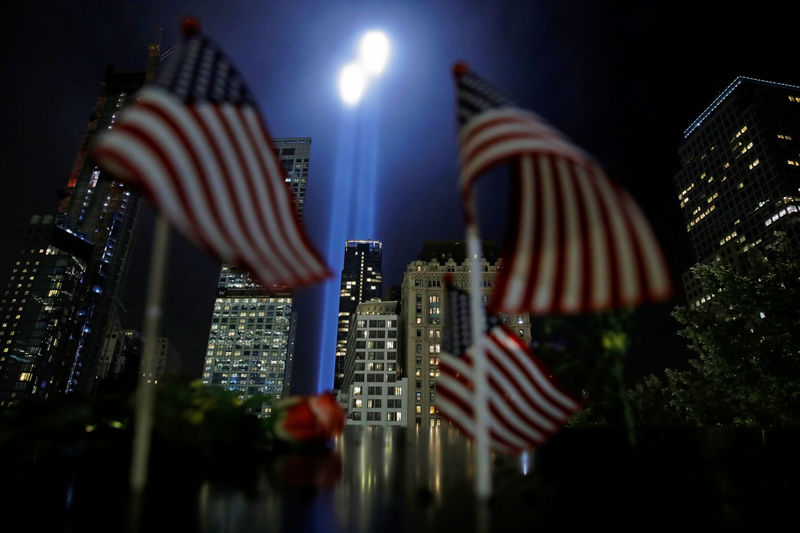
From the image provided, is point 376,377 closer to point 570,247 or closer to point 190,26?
point 570,247

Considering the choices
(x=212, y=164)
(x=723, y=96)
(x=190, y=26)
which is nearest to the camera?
(x=212, y=164)

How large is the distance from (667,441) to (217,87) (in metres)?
10.8

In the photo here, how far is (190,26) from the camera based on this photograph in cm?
458


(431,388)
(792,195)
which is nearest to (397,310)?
(431,388)

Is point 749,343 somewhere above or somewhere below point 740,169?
below

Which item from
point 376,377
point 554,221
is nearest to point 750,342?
point 554,221

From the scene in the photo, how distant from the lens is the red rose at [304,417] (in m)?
6.41

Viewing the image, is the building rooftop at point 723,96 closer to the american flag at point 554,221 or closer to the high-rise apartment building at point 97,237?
the american flag at point 554,221

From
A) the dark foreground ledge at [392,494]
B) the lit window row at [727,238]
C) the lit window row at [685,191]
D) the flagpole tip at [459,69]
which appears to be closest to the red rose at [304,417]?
the dark foreground ledge at [392,494]

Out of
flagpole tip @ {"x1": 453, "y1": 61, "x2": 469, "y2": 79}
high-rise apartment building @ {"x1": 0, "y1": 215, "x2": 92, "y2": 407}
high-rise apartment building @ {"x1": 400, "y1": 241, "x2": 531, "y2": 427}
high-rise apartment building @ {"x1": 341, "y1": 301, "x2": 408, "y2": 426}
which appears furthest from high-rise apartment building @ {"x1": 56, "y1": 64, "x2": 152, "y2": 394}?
flagpole tip @ {"x1": 453, "y1": 61, "x2": 469, "y2": 79}

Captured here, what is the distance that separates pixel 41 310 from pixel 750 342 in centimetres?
19290

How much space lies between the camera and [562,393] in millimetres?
6098

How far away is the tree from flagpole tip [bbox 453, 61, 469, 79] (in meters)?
23.4

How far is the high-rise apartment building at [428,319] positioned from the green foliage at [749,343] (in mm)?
72597
